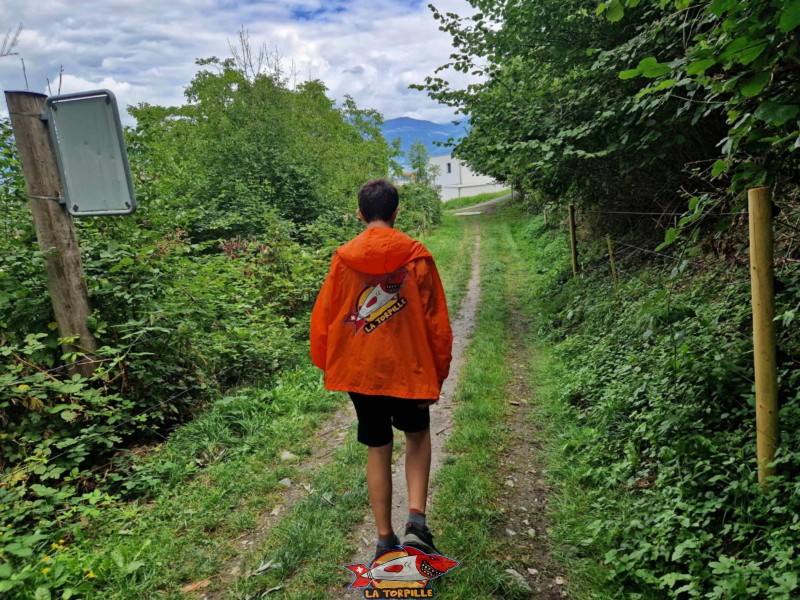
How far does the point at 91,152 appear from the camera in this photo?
3607 millimetres

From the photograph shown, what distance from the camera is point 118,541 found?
3.05m

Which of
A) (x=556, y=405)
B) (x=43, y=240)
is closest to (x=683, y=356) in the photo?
(x=556, y=405)

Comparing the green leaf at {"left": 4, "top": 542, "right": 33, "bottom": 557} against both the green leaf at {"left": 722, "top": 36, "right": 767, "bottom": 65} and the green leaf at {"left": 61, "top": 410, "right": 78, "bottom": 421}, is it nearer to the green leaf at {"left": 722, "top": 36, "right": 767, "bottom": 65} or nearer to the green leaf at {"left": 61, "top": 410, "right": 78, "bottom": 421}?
the green leaf at {"left": 61, "top": 410, "right": 78, "bottom": 421}

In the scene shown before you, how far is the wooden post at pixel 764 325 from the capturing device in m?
2.48

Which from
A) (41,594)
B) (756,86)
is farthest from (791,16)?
(41,594)

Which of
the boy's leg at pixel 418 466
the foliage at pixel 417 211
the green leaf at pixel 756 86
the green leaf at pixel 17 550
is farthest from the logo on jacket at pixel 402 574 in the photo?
the foliage at pixel 417 211

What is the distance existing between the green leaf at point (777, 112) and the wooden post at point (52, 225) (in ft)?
15.1

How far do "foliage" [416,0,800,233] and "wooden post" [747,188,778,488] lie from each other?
0.37 metres

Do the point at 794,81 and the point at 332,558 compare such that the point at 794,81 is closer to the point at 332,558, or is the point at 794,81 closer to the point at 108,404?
the point at 332,558

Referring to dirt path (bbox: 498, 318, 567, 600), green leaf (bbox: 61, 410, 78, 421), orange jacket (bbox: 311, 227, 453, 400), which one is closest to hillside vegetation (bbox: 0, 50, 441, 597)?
green leaf (bbox: 61, 410, 78, 421)

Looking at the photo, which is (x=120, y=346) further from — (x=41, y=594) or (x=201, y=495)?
(x=41, y=594)

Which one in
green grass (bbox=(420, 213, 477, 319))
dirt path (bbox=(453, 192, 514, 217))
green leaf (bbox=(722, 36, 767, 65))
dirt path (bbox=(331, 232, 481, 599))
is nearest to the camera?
green leaf (bbox=(722, 36, 767, 65))

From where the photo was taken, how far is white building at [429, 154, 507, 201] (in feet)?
226

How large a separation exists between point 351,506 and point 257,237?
8.78 metres
